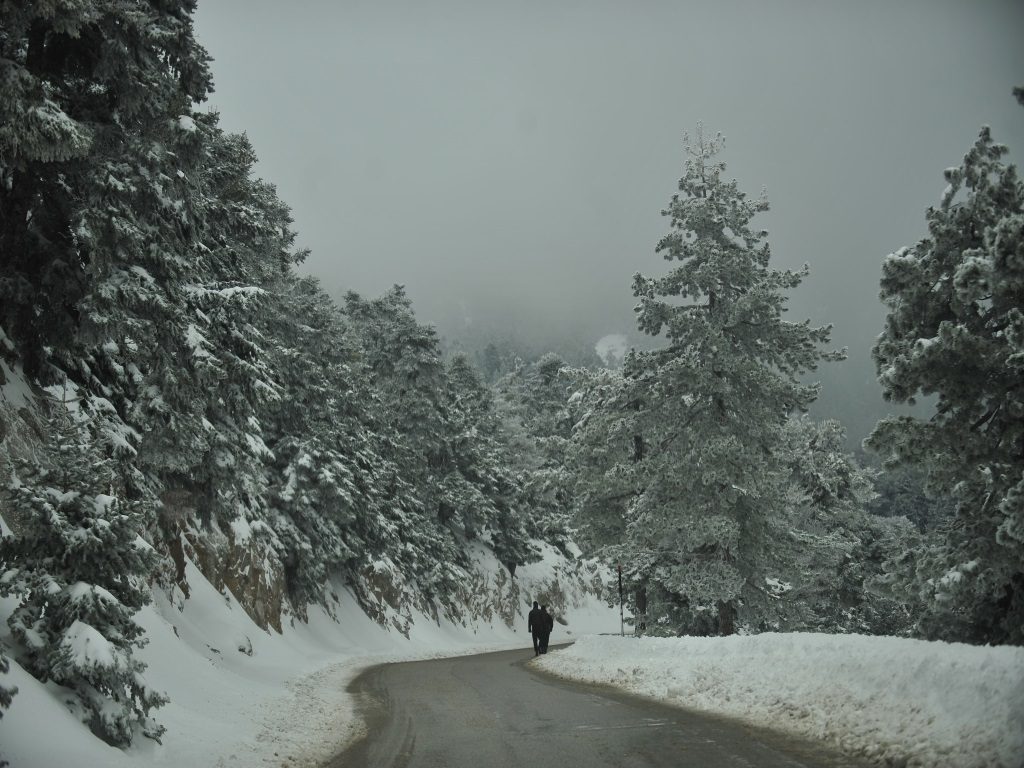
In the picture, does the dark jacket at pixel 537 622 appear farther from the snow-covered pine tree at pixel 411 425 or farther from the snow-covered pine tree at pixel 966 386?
the snow-covered pine tree at pixel 966 386

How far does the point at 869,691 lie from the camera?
8.44m

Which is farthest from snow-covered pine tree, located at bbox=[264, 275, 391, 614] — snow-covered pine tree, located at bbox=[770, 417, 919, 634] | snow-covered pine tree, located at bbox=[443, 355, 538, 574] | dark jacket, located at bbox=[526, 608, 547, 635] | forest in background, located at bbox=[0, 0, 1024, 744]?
snow-covered pine tree, located at bbox=[770, 417, 919, 634]

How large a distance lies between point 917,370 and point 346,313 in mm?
40552

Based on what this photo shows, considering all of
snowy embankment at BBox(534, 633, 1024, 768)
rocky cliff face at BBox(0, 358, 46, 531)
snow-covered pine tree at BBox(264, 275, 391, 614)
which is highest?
snow-covered pine tree at BBox(264, 275, 391, 614)

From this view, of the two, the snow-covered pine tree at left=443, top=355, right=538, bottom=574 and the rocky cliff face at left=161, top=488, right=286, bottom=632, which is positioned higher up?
the snow-covered pine tree at left=443, top=355, right=538, bottom=574

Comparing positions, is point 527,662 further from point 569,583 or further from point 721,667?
point 569,583

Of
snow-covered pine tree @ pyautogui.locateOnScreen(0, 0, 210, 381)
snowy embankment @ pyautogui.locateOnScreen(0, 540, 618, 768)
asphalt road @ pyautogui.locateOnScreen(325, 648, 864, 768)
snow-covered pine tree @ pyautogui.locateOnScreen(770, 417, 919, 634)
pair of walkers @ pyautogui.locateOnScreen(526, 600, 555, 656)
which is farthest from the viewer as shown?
snow-covered pine tree @ pyautogui.locateOnScreen(770, 417, 919, 634)

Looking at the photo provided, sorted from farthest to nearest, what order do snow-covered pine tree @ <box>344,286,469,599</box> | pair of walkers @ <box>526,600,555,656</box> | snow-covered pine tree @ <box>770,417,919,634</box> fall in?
snow-covered pine tree @ <box>344,286,469,599</box> < snow-covered pine tree @ <box>770,417,919,634</box> < pair of walkers @ <box>526,600,555,656</box>

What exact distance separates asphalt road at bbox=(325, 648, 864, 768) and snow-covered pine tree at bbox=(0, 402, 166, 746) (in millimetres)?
2645

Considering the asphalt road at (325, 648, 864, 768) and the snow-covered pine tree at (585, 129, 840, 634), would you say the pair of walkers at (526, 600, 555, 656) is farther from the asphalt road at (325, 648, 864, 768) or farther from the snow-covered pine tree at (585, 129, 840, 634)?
the asphalt road at (325, 648, 864, 768)

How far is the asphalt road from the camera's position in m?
7.69

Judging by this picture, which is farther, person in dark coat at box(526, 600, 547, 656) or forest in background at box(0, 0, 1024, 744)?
person in dark coat at box(526, 600, 547, 656)

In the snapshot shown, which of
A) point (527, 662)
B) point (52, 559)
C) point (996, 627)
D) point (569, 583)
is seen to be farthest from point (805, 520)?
point (569, 583)

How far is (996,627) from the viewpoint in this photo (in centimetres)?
929
